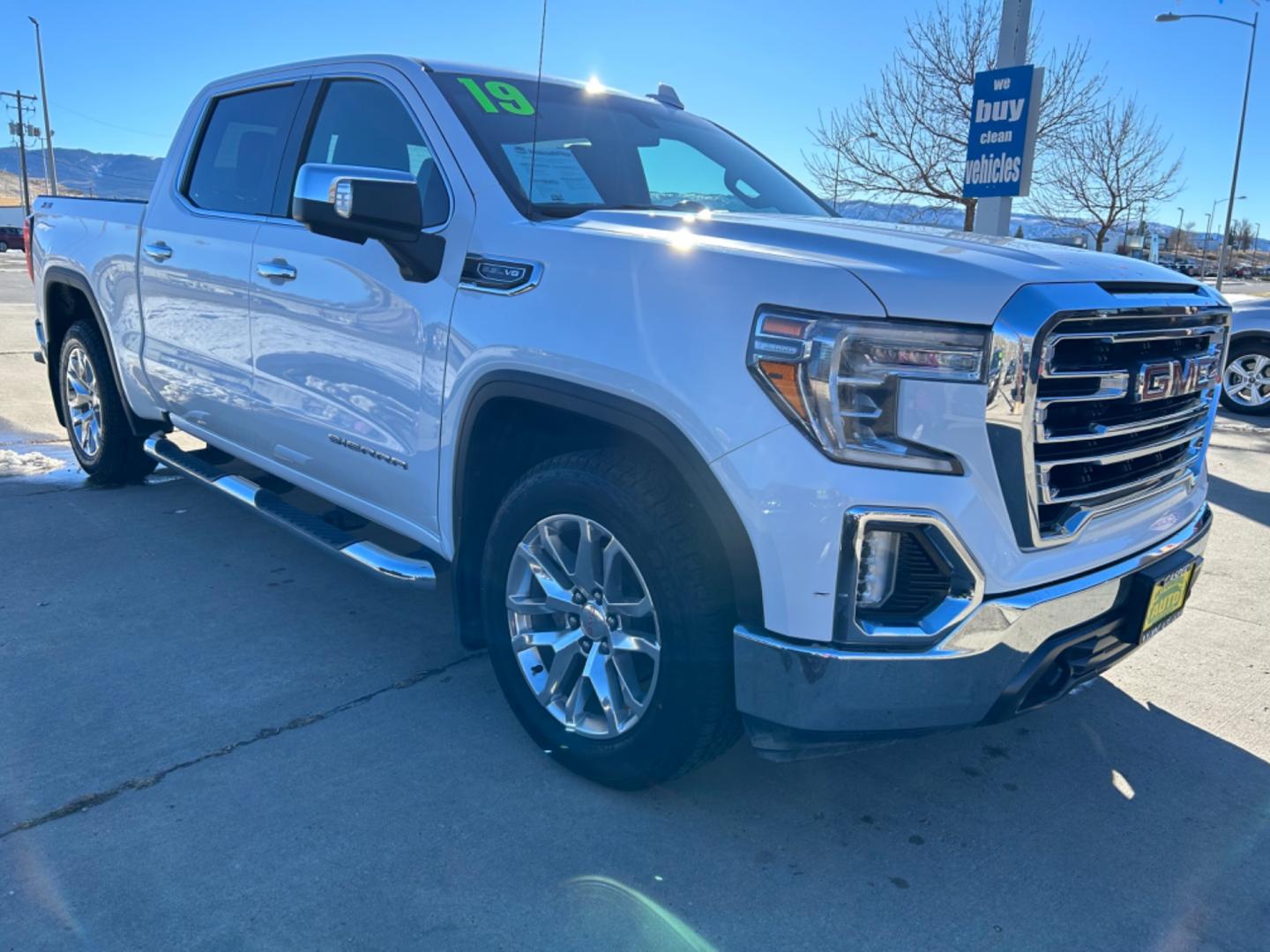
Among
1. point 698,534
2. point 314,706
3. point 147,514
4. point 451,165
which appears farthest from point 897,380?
point 147,514

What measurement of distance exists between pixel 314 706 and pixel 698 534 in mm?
1589

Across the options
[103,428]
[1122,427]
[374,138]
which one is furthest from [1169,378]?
[103,428]

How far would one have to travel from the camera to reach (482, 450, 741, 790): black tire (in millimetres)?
2402

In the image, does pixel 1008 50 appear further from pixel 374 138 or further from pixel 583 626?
pixel 583 626

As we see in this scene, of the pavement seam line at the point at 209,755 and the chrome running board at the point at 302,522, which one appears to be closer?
the pavement seam line at the point at 209,755

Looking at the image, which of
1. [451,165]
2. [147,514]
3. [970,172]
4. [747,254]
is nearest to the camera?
[747,254]

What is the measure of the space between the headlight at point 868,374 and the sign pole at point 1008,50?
6594 mm

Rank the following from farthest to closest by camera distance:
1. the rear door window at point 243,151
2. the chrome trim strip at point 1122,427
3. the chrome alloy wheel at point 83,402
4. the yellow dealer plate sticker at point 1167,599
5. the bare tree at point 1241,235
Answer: the bare tree at point 1241,235
the chrome alloy wheel at point 83,402
the rear door window at point 243,151
the yellow dealer plate sticker at point 1167,599
the chrome trim strip at point 1122,427

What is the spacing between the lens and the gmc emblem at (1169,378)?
2.47m

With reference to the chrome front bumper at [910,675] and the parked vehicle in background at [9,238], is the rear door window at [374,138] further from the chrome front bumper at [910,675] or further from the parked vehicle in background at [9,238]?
the parked vehicle in background at [9,238]

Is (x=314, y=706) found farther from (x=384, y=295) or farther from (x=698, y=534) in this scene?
(x=698, y=534)

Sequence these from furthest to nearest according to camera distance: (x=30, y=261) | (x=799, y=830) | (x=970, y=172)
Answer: (x=970, y=172) → (x=30, y=261) → (x=799, y=830)

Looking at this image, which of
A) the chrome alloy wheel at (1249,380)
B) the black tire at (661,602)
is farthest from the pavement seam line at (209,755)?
the chrome alloy wheel at (1249,380)

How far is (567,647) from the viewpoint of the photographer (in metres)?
2.85
